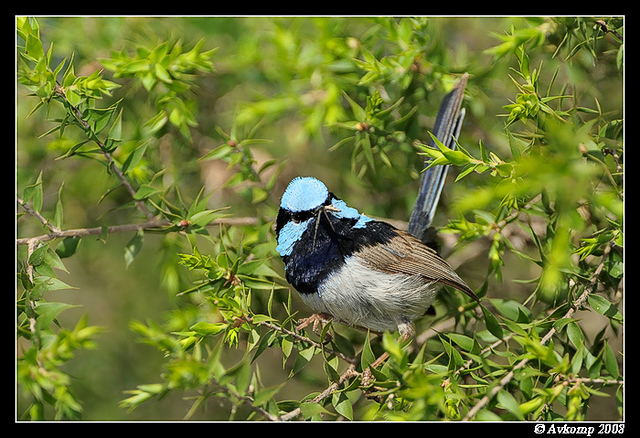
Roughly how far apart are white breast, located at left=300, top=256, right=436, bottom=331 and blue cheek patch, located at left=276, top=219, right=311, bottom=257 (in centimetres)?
25

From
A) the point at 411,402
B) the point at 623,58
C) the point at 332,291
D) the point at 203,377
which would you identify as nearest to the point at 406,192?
the point at 332,291

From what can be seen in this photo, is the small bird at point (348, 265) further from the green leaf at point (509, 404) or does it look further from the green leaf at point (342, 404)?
the green leaf at point (509, 404)

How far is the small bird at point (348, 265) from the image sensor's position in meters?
2.61

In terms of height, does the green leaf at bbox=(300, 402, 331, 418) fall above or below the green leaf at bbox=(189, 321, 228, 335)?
below

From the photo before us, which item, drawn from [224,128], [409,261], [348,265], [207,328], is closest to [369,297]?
[348,265]

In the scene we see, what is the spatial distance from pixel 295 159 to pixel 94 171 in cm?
140

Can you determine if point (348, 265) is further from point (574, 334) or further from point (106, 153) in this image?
point (106, 153)

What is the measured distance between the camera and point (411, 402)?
2004mm

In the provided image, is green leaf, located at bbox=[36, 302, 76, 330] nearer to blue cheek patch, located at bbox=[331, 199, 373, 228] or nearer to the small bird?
the small bird

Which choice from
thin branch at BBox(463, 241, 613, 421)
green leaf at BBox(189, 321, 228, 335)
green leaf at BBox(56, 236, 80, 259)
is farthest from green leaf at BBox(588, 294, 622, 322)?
green leaf at BBox(56, 236, 80, 259)

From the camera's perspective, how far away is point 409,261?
9.15ft

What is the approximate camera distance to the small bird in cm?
261

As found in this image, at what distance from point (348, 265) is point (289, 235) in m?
0.33

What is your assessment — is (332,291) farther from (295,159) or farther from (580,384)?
(295,159)
